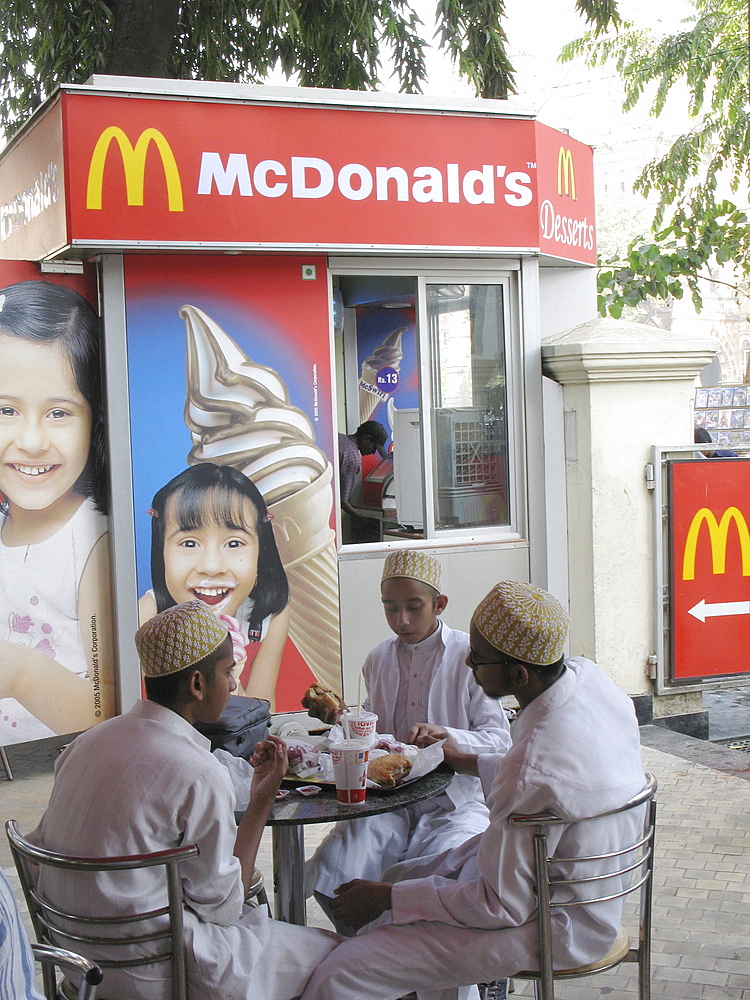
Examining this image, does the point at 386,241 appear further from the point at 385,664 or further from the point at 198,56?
the point at 198,56

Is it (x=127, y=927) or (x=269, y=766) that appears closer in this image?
(x=127, y=927)

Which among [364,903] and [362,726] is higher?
[362,726]

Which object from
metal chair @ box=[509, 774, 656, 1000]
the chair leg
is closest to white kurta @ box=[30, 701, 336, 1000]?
metal chair @ box=[509, 774, 656, 1000]

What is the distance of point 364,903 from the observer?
2650 millimetres

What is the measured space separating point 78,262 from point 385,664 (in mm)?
3289

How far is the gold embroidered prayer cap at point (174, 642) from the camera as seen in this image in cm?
247

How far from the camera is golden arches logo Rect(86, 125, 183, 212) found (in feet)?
18.5

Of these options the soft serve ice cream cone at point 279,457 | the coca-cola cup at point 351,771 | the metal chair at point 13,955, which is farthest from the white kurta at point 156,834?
the soft serve ice cream cone at point 279,457

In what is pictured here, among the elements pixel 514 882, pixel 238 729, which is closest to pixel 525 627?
pixel 514 882

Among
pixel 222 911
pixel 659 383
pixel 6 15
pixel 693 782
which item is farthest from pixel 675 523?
pixel 6 15

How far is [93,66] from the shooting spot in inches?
395

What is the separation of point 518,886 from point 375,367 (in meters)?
8.31

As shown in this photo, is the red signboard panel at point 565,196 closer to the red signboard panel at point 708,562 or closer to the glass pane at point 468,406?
the glass pane at point 468,406

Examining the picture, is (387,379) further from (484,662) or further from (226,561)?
(484,662)
